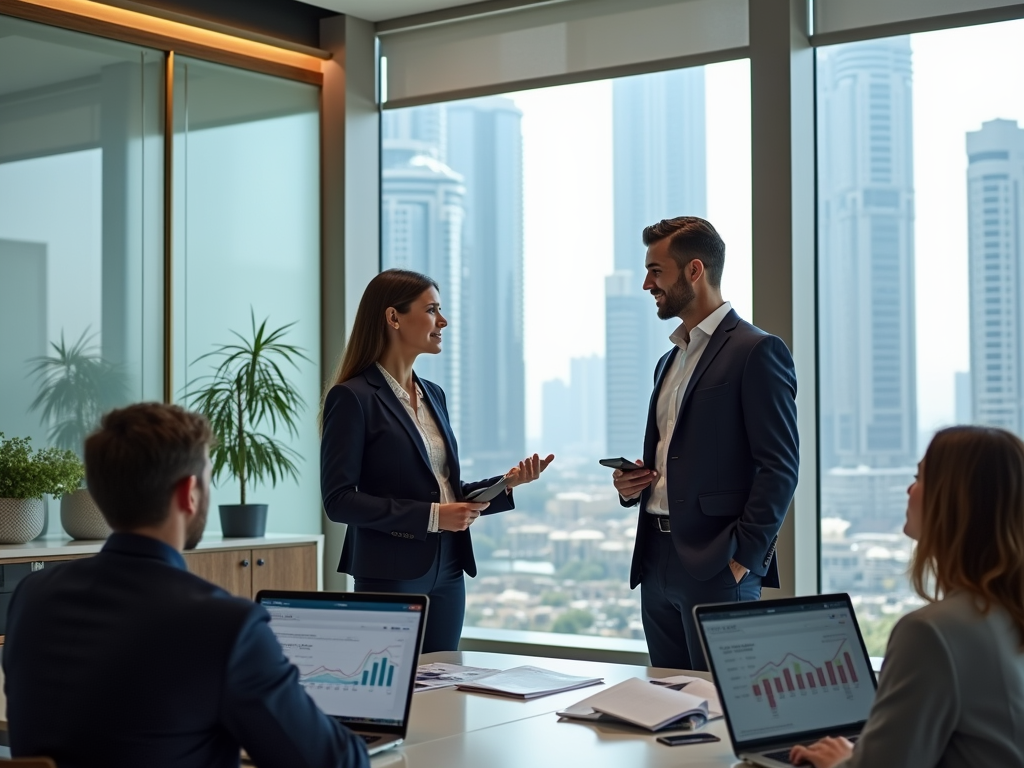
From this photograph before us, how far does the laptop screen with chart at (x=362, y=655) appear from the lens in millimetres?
2262

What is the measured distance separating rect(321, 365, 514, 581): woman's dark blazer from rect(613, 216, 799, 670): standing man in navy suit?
0.60m

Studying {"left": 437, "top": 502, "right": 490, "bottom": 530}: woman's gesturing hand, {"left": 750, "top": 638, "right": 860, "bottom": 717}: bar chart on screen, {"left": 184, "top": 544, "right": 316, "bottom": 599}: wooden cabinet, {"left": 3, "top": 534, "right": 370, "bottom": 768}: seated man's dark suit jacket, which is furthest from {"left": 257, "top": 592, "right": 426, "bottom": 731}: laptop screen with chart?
{"left": 184, "top": 544, "right": 316, "bottom": 599}: wooden cabinet

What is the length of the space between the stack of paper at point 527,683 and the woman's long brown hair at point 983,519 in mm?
1099

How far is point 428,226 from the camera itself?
620 cm

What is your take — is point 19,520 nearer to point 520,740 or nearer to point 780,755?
point 520,740

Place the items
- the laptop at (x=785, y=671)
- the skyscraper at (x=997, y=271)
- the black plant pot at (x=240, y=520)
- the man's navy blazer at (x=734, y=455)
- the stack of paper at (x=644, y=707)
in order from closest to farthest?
1. the laptop at (x=785, y=671)
2. the stack of paper at (x=644, y=707)
3. the man's navy blazer at (x=734, y=455)
4. the skyscraper at (x=997, y=271)
5. the black plant pot at (x=240, y=520)

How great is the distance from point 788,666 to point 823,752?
214 millimetres

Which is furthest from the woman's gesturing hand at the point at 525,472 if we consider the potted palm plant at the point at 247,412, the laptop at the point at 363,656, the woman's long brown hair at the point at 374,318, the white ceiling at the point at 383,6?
the white ceiling at the point at 383,6

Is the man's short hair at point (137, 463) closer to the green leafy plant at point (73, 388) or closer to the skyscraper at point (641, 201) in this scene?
the green leafy plant at point (73, 388)

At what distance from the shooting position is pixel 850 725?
7.26 feet

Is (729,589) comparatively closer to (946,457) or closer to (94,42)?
(946,457)

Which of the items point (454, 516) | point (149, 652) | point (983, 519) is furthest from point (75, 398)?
point (983, 519)

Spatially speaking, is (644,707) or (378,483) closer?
(644,707)

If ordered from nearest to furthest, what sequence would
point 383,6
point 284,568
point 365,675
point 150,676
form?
point 150,676
point 365,675
point 284,568
point 383,6
